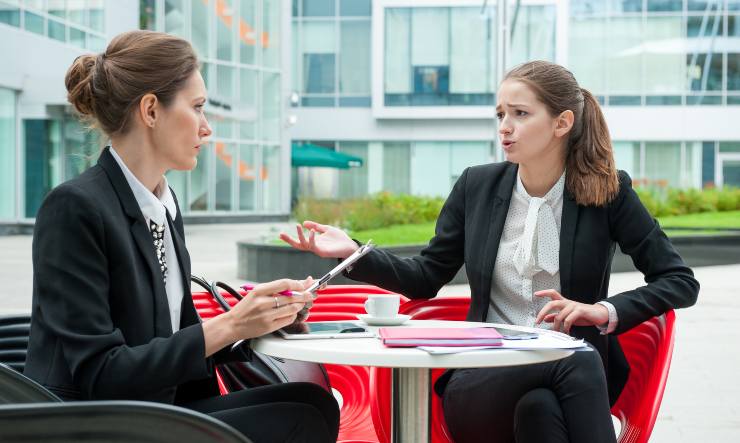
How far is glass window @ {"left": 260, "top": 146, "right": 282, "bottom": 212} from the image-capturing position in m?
31.2

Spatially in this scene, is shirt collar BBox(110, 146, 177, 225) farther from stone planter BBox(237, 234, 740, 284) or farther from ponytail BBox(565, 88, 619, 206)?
stone planter BBox(237, 234, 740, 284)

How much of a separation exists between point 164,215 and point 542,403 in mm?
1117

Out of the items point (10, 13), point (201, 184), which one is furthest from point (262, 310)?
point (201, 184)

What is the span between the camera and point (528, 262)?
10.2 feet

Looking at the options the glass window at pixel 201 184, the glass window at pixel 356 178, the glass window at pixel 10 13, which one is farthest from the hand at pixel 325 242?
the glass window at pixel 356 178

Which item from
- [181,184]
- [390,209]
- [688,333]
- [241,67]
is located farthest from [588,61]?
[688,333]

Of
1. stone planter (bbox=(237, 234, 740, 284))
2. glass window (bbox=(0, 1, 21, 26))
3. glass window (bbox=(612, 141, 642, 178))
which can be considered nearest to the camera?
stone planter (bbox=(237, 234, 740, 284))

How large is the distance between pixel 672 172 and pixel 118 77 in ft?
113

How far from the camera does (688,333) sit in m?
8.13

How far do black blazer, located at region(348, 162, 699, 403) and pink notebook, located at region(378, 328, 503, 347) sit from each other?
75cm

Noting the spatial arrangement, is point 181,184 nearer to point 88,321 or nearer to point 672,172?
point 672,172

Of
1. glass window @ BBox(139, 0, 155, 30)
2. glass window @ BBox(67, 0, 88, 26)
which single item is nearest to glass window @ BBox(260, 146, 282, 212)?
glass window @ BBox(139, 0, 155, 30)

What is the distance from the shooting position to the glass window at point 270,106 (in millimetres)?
30891

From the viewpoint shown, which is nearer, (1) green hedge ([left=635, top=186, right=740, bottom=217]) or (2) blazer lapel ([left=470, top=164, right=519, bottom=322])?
(2) blazer lapel ([left=470, top=164, right=519, bottom=322])
